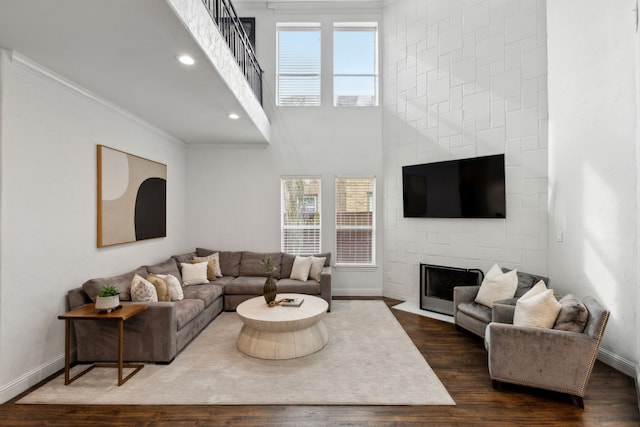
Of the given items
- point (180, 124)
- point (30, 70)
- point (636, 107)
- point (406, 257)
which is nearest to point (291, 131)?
point (180, 124)

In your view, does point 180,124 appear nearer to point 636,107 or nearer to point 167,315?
point 167,315

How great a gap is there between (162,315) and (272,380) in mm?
1274

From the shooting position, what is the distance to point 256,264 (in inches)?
205

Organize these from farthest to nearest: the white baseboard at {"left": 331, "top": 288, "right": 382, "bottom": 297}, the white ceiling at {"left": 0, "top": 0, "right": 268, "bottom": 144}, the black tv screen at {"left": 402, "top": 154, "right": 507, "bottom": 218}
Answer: the white baseboard at {"left": 331, "top": 288, "right": 382, "bottom": 297}, the black tv screen at {"left": 402, "top": 154, "right": 507, "bottom": 218}, the white ceiling at {"left": 0, "top": 0, "right": 268, "bottom": 144}

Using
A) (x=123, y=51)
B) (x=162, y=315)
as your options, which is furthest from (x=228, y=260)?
(x=123, y=51)

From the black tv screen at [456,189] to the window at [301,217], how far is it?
1.62 meters

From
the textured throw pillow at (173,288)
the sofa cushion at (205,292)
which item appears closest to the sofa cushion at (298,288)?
the sofa cushion at (205,292)

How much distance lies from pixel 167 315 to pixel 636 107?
4.73 m

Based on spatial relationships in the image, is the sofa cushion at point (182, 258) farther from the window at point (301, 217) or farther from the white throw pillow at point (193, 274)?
the window at point (301, 217)

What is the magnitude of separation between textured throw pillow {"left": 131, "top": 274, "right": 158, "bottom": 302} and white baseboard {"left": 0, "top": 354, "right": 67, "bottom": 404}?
31.3 inches

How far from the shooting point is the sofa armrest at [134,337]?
3021mm

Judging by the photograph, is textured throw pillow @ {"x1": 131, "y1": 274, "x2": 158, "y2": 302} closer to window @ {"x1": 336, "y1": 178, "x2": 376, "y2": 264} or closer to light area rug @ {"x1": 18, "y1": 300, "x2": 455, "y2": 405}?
light area rug @ {"x1": 18, "y1": 300, "x2": 455, "y2": 405}

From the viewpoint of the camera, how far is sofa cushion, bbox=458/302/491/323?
342cm

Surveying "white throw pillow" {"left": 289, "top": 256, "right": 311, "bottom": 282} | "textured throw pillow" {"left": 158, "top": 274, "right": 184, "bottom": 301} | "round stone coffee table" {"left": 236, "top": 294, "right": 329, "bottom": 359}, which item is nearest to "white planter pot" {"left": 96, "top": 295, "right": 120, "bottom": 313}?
"textured throw pillow" {"left": 158, "top": 274, "right": 184, "bottom": 301}
